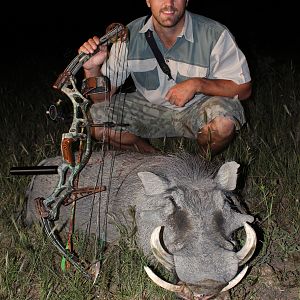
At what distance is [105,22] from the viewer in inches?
553

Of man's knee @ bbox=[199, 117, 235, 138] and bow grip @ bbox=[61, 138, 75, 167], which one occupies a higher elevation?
bow grip @ bbox=[61, 138, 75, 167]

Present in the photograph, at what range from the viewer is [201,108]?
4.23 m

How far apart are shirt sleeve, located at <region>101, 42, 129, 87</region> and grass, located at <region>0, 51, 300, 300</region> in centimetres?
61

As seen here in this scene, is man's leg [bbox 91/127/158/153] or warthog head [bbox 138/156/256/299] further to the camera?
man's leg [bbox 91/127/158/153]

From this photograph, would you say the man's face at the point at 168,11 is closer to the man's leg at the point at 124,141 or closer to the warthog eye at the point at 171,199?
the man's leg at the point at 124,141

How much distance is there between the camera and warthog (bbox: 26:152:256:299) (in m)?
2.56

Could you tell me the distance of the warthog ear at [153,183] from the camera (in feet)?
9.83

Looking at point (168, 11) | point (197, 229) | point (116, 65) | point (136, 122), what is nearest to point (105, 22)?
point (136, 122)

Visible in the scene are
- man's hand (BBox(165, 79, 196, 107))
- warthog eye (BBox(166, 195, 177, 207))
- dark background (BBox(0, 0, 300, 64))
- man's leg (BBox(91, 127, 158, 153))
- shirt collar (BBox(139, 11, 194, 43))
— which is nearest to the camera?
warthog eye (BBox(166, 195, 177, 207))

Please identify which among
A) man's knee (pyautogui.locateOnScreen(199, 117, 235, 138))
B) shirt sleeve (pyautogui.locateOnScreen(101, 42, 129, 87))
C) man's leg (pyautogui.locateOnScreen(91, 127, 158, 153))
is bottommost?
man's leg (pyautogui.locateOnScreen(91, 127, 158, 153))

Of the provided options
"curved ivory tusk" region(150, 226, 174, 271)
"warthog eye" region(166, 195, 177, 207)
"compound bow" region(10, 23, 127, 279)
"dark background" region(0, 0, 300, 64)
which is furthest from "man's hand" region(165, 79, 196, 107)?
"dark background" region(0, 0, 300, 64)

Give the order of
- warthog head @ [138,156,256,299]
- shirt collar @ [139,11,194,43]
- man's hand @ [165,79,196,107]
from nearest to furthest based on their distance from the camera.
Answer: warthog head @ [138,156,256,299]
man's hand @ [165,79,196,107]
shirt collar @ [139,11,194,43]

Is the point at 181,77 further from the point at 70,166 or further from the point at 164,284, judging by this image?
the point at 164,284

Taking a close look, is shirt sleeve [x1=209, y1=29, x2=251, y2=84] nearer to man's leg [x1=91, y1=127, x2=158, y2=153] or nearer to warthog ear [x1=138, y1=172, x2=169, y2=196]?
man's leg [x1=91, y1=127, x2=158, y2=153]
